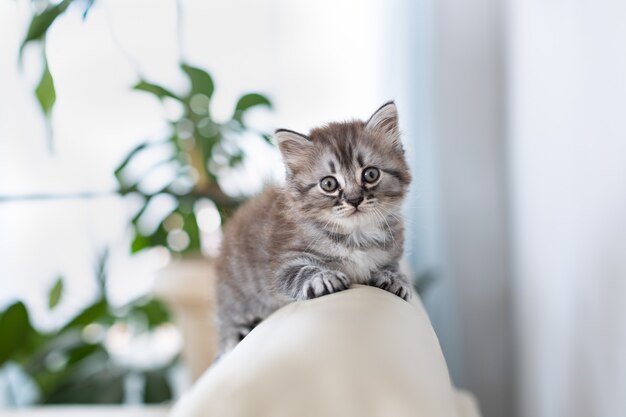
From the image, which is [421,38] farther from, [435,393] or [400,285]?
[435,393]

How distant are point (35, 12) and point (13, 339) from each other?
799 millimetres

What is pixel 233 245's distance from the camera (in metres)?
1.22

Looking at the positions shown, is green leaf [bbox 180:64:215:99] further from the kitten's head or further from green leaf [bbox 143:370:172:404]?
green leaf [bbox 143:370:172:404]

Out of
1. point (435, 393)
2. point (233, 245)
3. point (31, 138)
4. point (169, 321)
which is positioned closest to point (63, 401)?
point (169, 321)

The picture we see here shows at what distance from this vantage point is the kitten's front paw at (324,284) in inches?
36.3

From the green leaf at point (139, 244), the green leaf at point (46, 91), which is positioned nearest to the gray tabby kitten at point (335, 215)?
the green leaf at point (46, 91)

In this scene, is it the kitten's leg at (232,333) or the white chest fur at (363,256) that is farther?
the kitten's leg at (232,333)

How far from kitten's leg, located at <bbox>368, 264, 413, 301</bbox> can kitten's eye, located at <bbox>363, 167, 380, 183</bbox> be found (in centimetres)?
15

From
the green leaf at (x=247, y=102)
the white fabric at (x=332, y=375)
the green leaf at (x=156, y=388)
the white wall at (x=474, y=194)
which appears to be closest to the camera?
the white fabric at (x=332, y=375)

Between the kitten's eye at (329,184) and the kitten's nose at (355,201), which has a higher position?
the kitten's eye at (329,184)

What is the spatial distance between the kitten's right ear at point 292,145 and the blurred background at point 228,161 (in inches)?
22.8

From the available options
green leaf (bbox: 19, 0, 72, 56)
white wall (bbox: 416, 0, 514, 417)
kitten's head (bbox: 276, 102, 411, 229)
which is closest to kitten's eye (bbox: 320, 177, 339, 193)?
kitten's head (bbox: 276, 102, 411, 229)

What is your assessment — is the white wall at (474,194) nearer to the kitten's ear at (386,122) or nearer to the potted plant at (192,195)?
the potted plant at (192,195)

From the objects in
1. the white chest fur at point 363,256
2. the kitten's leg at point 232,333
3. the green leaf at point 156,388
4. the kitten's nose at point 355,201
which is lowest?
the green leaf at point 156,388
